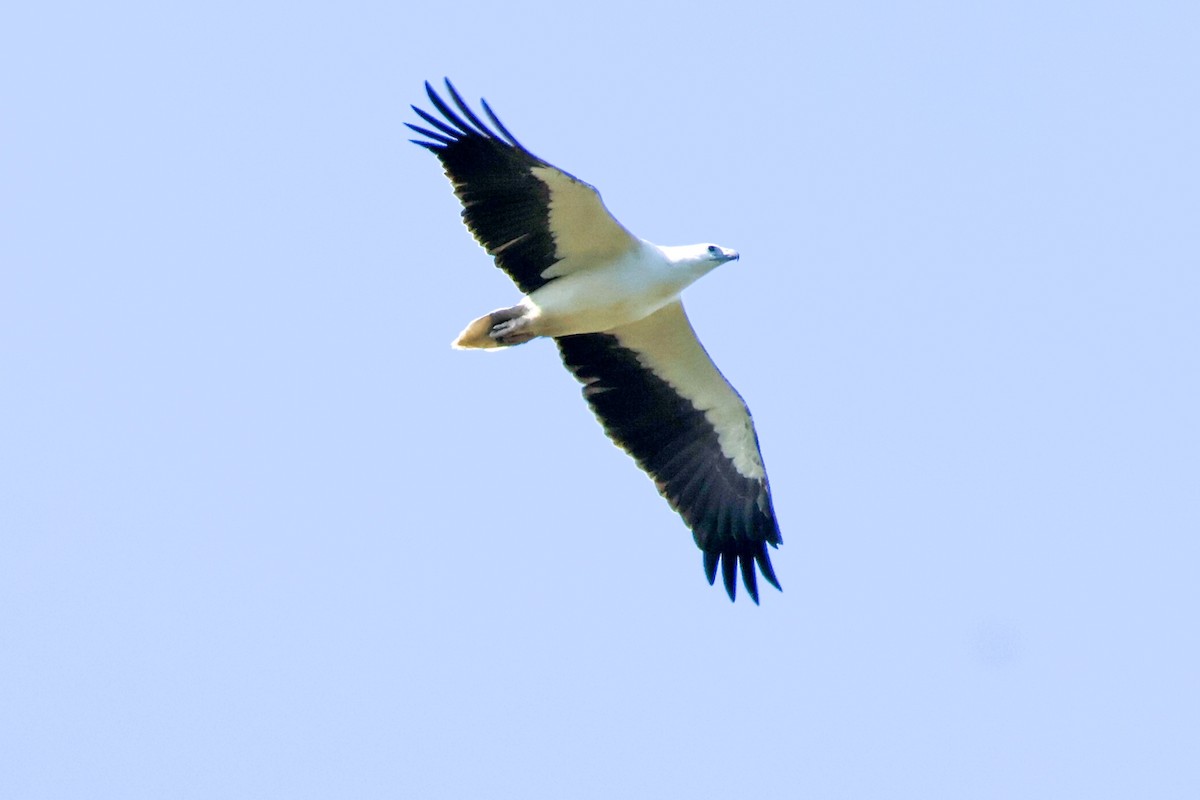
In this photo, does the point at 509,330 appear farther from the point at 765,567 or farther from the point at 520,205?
the point at 765,567

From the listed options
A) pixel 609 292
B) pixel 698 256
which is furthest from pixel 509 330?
pixel 698 256

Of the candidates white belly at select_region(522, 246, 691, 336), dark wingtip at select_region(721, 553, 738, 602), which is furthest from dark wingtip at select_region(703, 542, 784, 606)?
white belly at select_region(522, 246, 691, 336)

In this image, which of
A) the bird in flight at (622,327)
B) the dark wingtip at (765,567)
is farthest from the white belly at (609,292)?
the dark wingtip at (765,567)

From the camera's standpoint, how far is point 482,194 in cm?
1250

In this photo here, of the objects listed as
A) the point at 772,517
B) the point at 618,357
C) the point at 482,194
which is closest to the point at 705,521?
the point at 772,517

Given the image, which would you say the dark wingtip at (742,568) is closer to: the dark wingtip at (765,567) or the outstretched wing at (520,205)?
the dark wingtip at (765,567)

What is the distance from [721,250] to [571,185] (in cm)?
140

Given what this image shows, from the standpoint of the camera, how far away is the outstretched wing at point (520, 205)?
12250mm

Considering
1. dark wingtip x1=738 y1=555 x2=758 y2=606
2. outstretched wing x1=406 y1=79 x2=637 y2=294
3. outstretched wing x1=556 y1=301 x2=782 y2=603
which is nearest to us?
outstretched wing x1=406 y1=79 x2=637 y2=294

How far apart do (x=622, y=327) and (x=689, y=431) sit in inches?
41.4

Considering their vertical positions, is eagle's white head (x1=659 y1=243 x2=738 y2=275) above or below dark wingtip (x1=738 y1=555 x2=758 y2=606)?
above

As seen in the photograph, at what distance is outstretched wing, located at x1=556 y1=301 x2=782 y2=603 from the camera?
13742 mm

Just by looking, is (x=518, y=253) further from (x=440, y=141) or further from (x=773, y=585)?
(x=773, y=585)

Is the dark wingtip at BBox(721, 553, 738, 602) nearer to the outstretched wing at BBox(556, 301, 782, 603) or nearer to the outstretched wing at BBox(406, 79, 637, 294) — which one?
the outstretched wing at BBox(556, 301, 782, 603)
